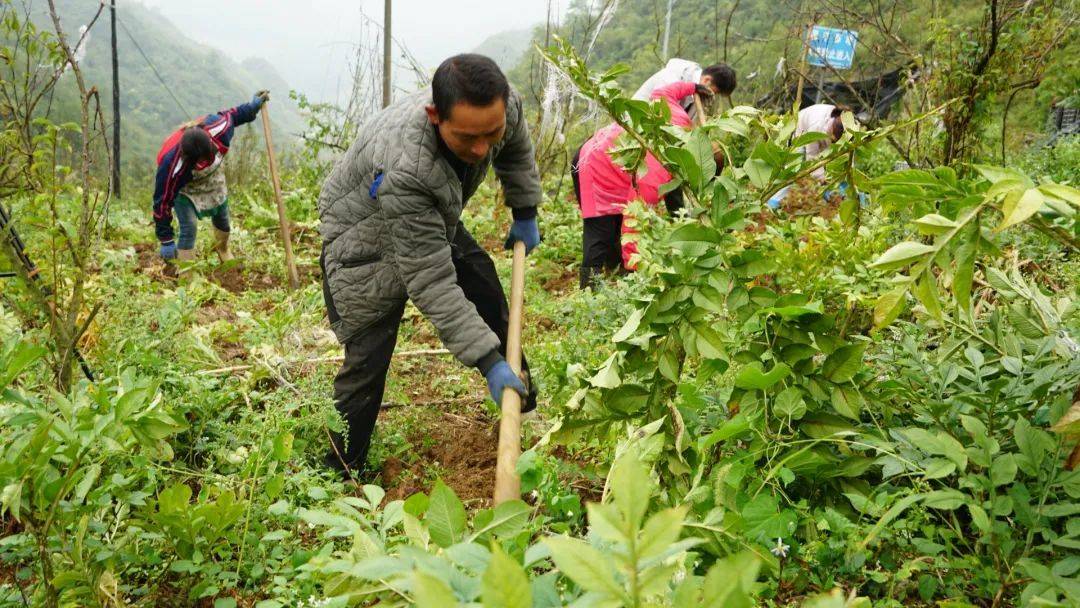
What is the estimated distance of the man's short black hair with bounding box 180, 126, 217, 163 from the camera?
5.38 m

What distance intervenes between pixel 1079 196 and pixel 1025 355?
2.90 ft

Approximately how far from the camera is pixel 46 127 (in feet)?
7.95

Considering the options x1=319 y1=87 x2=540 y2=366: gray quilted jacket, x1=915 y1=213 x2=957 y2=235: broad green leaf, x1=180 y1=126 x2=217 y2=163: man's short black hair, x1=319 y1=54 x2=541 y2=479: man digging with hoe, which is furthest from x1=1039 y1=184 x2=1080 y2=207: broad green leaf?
x1=180 y1=126 x2=217 y2=163: man's short black hair

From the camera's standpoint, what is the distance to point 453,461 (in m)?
3.02

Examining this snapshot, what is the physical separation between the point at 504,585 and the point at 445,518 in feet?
1.16

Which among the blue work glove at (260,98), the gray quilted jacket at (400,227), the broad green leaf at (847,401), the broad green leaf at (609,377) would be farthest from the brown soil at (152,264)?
the broad green leaf at (847,401)

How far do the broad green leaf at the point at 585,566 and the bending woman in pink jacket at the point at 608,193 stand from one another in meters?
3.58

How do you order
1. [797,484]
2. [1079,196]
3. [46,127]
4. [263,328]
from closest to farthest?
1. [1079,196]
2. [797,484]
3. [46,127]
4. [263,328]

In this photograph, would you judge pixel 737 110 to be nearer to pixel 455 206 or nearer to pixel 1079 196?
pixel 1079 196

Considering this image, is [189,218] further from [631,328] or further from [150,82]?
[150,82]

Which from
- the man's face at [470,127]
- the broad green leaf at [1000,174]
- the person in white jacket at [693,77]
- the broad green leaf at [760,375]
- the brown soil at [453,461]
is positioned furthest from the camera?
the person in white jacket at [693,77]

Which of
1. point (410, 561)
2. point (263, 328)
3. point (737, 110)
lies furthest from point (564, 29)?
point (410, 561)

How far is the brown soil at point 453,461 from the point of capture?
274 centimetres

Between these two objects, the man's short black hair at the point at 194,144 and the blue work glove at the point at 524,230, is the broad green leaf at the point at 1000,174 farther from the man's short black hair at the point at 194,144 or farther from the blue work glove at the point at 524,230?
the man's short black hair at the point at 194,144
